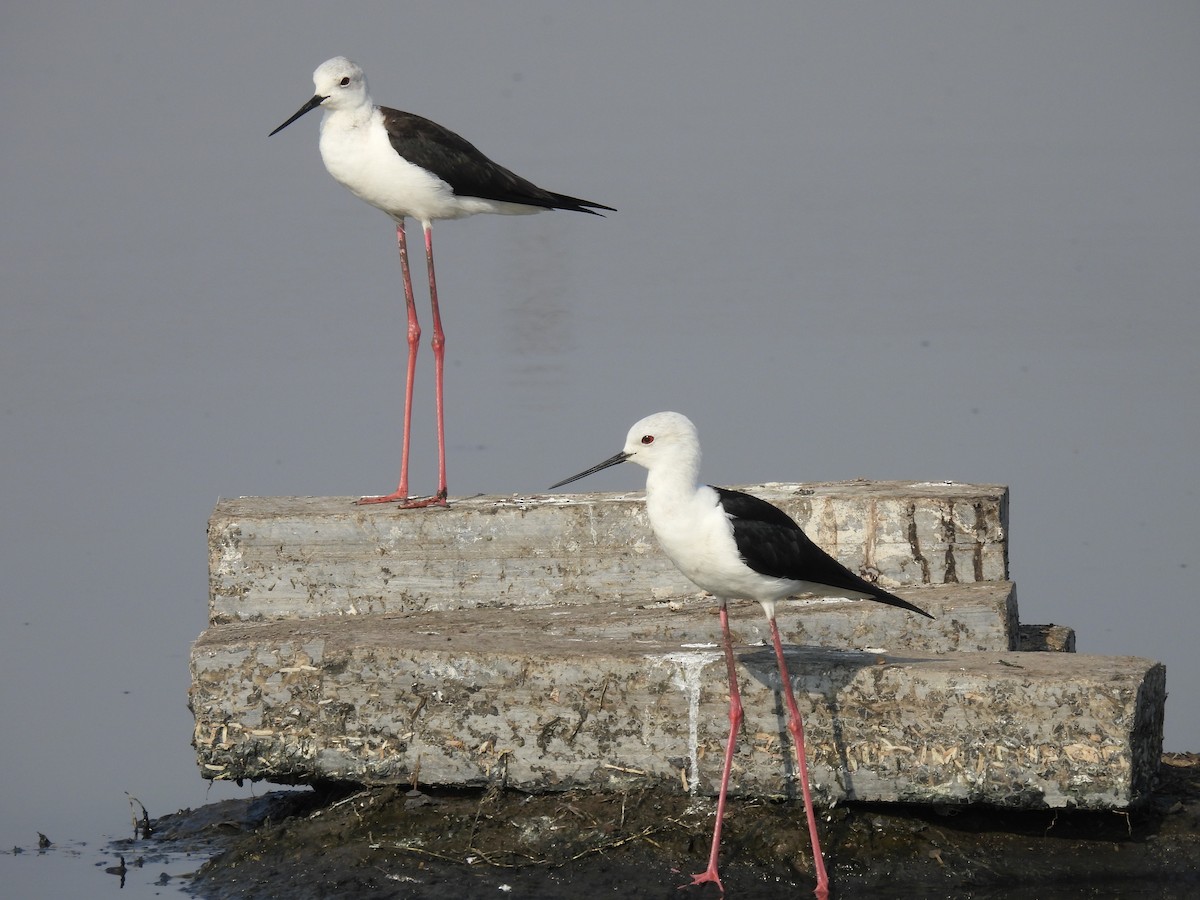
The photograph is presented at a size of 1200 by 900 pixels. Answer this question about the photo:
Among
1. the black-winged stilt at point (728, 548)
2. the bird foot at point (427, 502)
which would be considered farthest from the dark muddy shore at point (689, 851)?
the bird foot at point (427, 502)

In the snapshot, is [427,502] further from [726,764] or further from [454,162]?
[726,764]

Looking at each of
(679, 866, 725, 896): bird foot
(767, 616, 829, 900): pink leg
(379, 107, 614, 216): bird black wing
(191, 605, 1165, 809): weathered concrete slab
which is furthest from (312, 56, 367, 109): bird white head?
(679, 866, 725, 896): bird foot

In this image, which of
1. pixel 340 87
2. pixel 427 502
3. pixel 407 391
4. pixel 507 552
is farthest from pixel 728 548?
pixel 340 87

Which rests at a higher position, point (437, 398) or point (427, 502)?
point (437, 398)

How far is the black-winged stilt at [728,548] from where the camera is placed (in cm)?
611

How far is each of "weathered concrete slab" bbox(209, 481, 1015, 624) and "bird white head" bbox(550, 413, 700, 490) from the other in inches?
45.0

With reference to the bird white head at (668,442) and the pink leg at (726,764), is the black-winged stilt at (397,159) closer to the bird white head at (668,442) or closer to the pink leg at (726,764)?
the bird white head at (668,442)

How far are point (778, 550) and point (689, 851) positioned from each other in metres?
1.10

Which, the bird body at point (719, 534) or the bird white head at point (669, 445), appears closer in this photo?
the bird body at point (719, 534)

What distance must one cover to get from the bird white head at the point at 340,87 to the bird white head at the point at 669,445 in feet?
9.89

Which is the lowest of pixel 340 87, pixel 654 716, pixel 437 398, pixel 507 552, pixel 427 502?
pixel 654 716

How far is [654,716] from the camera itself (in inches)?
249

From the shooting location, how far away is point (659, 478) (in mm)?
6238

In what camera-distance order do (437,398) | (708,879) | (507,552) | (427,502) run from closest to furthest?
(708,879), (507,552), (427,502), (437,398)
